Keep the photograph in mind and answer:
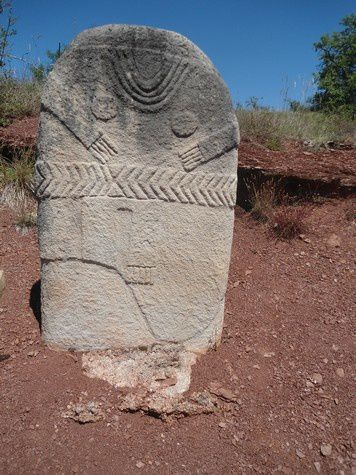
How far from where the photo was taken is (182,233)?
8.18ft

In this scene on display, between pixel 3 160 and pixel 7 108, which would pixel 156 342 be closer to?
pixel 3 160

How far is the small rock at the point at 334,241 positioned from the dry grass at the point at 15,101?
5066 millimetres

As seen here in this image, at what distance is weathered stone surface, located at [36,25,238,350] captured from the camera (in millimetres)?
2242

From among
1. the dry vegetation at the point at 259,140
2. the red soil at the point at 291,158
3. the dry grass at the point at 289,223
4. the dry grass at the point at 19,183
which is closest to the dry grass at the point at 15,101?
the dry vegetation at the point at 259,140

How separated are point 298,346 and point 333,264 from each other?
137cm

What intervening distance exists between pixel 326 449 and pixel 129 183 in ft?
6.20

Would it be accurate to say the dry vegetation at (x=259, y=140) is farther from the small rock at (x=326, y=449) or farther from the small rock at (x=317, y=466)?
the small rock at (x=317, y=466)

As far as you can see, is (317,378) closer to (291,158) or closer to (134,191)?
(134,191)

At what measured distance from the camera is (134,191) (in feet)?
7.84

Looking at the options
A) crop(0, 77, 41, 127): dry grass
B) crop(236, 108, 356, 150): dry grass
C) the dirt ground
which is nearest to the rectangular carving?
the dirt ground

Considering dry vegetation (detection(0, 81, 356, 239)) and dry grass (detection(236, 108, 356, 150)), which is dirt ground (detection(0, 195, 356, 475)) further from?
dry grass (detection(236, 108, 356, 150))

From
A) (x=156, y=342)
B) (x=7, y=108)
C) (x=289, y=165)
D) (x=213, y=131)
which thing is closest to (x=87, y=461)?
(x=156, y=342)

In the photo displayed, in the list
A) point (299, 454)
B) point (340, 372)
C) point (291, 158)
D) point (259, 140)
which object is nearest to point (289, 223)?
point (291, 158)

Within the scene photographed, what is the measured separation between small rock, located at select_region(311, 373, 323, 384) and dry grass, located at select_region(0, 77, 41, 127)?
572 cm
